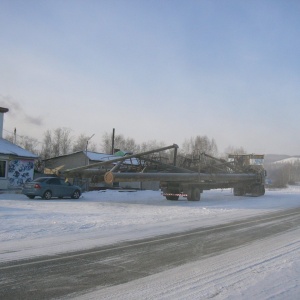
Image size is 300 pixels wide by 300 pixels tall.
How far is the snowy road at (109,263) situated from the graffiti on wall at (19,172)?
2164cm

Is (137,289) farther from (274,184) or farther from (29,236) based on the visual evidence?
(274,184)

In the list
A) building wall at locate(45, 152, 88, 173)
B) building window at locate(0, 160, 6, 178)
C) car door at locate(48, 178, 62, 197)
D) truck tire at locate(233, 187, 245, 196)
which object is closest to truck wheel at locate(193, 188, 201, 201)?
car door at locate(48, 178, 62, 197)

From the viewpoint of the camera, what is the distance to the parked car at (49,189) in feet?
79.2

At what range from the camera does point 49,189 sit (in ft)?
80.6

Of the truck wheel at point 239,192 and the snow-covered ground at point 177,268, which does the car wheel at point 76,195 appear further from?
the truck wheel at point 239,192

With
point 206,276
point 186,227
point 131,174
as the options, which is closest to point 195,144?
point 131,174

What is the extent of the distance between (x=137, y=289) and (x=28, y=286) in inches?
66.5

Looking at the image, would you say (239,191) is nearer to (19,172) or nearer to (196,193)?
(196,193)

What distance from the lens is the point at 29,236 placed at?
1070cm

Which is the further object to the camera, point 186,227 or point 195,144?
point 195,144

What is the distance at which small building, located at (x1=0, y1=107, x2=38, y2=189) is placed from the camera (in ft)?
97.1

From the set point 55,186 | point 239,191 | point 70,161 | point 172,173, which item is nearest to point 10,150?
point 55,186

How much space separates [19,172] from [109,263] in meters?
25.2

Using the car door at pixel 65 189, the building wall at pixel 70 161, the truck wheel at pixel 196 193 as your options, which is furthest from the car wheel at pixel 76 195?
the building wall at pixel 70 161
